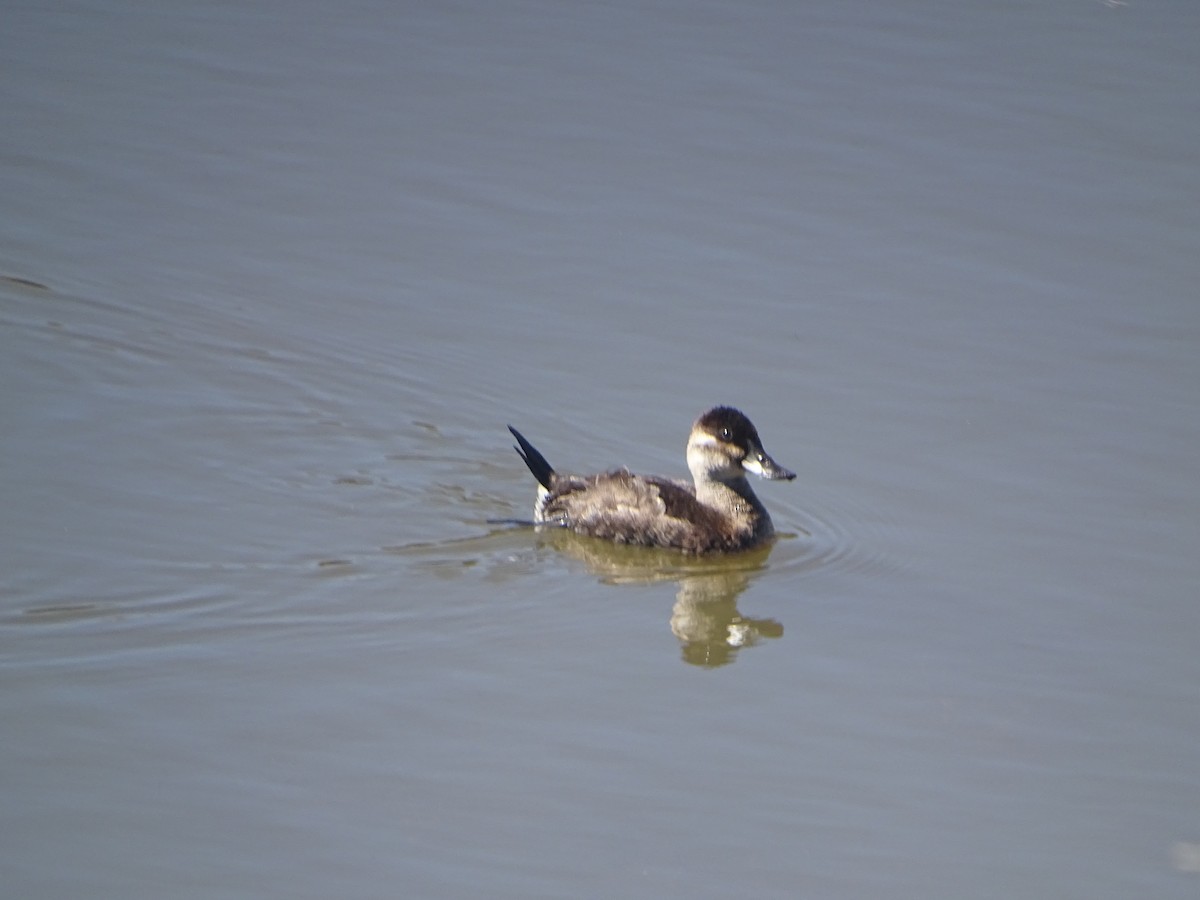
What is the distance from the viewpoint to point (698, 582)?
9.52 m

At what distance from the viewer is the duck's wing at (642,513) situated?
986 centimetres

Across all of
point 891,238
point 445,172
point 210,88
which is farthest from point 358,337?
point 210,88

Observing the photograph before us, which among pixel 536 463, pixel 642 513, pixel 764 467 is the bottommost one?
pixel 642 513

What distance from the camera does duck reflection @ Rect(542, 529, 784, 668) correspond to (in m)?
8.38

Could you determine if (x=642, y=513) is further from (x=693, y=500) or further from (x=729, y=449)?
(x=729, y=449)

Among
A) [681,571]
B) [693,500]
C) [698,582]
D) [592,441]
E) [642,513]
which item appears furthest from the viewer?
[592,441]

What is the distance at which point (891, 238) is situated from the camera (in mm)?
13039

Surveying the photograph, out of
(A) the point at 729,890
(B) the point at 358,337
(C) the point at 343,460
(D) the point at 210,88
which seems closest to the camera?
(A) the point at 729,890

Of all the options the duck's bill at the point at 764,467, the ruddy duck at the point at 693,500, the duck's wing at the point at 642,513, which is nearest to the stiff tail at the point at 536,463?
the ruddy duck at the point at 693,500

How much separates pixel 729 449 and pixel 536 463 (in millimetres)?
1121

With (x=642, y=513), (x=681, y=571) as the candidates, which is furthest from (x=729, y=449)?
(x=681, y=571)

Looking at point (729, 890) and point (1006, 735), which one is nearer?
point (729, 890)

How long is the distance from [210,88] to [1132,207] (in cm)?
799

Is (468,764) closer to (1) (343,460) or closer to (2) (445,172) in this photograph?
(1) (343,460)
